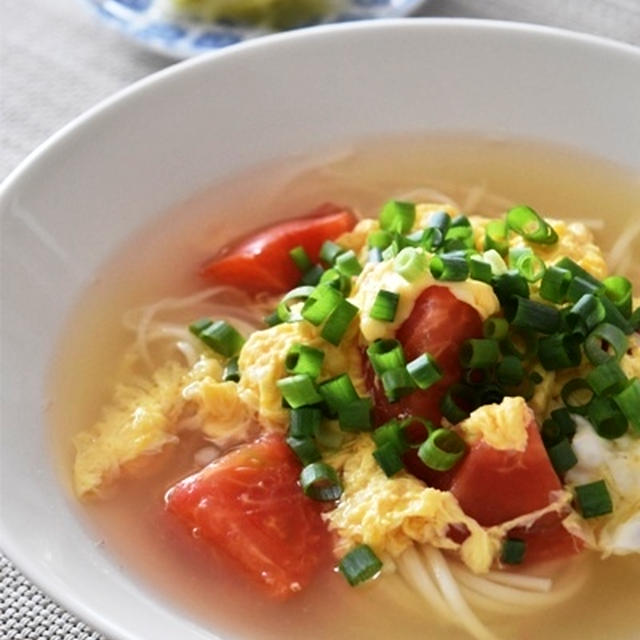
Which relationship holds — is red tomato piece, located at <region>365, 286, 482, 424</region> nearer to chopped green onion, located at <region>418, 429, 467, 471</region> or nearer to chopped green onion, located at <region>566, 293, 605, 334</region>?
chopped green onion, located at <region>418, 429, 467, 471</region>

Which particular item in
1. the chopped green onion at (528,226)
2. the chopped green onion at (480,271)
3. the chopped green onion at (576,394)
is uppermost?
the chopped green onion at (480,271)

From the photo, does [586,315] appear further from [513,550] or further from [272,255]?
[272,255]

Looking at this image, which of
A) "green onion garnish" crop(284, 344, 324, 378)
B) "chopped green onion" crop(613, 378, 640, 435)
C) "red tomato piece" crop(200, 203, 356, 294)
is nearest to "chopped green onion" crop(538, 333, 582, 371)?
"chopped green onion" crop(613, 378, 640, 435)

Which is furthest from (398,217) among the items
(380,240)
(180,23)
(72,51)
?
(72,51)

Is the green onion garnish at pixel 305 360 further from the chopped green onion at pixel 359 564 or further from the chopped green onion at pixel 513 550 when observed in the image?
the chopped green onion at pixel 513 550

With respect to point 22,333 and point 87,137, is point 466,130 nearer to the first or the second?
point 87,137

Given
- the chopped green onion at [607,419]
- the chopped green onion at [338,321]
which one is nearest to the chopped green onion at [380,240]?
the chopped green onion at [338,321]

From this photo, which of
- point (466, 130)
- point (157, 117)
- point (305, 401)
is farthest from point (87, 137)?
point (466, 130)
